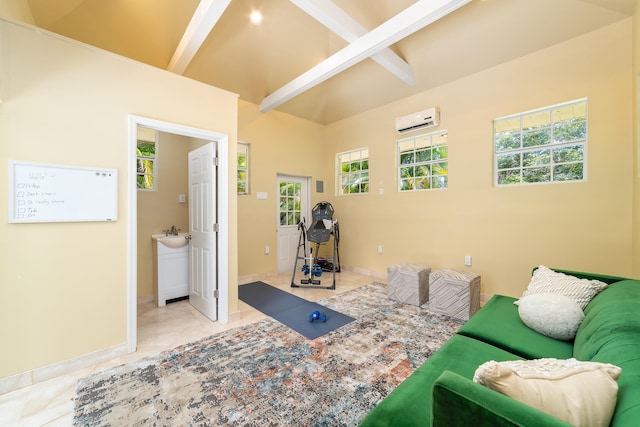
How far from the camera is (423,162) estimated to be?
4430 millimetres

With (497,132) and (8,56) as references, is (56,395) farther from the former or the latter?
(497,132)

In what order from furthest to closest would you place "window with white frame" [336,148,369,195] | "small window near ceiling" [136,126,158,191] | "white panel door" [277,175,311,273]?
"white panel door" [277,175,311,273] → "window with white frame" [336,148,369,195] → "small window near ceiling" [136,126,158,191]

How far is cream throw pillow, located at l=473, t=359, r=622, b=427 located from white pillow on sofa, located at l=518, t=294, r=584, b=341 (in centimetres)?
94

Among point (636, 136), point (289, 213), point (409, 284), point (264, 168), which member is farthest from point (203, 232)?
point (636, 136)

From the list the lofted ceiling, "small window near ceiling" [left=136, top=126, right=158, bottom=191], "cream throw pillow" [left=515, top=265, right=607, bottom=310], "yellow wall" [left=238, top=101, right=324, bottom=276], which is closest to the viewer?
"cream throw pillow" [left=515, top=265, right=607, bottom=310]

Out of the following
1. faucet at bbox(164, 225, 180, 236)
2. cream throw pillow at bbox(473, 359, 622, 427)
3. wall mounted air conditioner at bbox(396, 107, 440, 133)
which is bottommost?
cream throw pillow at bbox(473, 359, 622, 427)

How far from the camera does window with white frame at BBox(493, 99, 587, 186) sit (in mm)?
3092

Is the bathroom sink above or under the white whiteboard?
under

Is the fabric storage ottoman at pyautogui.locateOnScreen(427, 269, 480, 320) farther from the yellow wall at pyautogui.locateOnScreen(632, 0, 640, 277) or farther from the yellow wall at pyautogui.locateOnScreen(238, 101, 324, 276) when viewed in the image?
the yellow wall at pyautogui.locateOnScreen(238, 101, 324, 276)

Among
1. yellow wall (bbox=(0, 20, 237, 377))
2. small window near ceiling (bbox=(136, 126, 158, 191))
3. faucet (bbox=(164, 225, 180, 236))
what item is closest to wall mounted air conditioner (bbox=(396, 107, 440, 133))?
yellow wall (bbox=(0, 20, 237, 377))

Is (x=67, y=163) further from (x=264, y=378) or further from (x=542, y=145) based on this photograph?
(x=542, y=145)

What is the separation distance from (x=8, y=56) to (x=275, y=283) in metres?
3.99

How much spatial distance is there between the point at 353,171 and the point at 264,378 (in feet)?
14.2

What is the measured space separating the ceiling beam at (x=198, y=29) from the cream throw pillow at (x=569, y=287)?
11.8 feet
